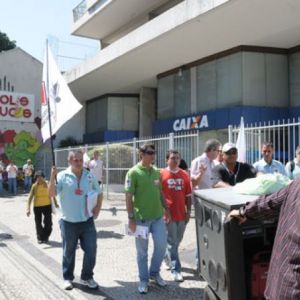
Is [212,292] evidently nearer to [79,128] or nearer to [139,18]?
[139,18]

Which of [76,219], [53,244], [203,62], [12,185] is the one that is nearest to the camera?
[76,219]

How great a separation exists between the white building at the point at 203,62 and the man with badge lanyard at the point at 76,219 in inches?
402

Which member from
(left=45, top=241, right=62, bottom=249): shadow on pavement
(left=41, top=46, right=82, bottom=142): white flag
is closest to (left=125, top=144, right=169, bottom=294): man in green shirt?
(left=41, top=46, right=82, bottom=142): white flag

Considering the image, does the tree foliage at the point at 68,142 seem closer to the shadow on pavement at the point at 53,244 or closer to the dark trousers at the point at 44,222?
the dark trousers at the point at 44,222

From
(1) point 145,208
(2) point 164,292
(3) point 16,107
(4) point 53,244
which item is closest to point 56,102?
(1) point 145,208

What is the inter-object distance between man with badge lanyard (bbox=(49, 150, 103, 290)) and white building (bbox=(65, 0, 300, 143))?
10.2 m

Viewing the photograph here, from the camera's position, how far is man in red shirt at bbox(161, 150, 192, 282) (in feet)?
20.6

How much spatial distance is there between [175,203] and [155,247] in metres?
0.68

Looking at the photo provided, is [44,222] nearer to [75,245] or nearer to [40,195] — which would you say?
[40,195]

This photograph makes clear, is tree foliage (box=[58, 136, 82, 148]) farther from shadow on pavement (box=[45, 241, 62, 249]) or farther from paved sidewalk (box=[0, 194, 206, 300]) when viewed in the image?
shadow on pavement (box=[45, 241, 62, 249])

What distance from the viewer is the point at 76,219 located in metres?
5.96

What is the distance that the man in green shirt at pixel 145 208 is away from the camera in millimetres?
5812

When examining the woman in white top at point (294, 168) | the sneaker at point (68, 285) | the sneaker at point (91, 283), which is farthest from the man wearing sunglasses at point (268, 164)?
the sneaker at point (68, 285)

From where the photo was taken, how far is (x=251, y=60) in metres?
18.6
